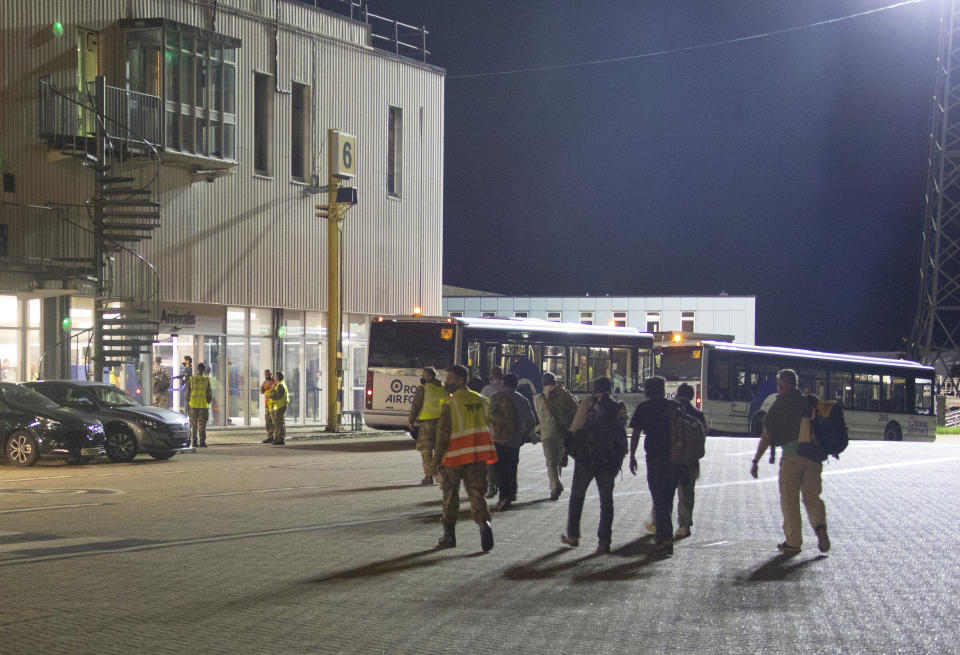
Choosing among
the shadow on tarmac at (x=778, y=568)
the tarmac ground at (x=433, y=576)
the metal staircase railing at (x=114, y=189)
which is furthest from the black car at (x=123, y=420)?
the shadow on tarmac at (x=778, y=568)

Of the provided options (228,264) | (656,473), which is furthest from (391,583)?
(228,264)

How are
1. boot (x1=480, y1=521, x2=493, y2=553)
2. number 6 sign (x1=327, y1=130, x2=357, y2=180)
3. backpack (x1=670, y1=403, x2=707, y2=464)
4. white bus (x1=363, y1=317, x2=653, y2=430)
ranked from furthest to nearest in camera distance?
A: number 6 sign (x1=327, y1=130, x2=357, y2=180) → white bus (x1=363, y1=317, x2=653, y2=430) → backpack (x1=670, y1=403, x2=707, y2=464) → boot (x1=480, y1=521, x2=493, y2=553)

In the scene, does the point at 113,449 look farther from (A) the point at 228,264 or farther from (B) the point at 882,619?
→ (B) the point at 882,619

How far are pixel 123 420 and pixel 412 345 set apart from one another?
8246 millimetres

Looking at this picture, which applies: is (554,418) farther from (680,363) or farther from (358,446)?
(680,363)

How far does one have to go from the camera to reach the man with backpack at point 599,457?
35.9 feet

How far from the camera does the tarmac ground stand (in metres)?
7.06

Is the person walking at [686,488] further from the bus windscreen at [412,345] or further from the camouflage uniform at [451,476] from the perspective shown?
the bus windscreen at [412,345]

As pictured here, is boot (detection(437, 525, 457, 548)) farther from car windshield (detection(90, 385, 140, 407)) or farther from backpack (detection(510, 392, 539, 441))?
car windshield (detection(90, 385, 140, 407))

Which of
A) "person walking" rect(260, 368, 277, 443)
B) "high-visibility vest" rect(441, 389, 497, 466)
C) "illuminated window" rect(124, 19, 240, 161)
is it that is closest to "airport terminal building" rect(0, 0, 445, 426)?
"illuminated window" rect(124, 19, 240, 161)

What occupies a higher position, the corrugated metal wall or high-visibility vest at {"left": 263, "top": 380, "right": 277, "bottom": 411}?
the corrugated metal wall

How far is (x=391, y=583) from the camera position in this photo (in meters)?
8.88

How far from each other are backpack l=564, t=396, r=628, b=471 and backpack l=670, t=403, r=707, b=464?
18.5 inches

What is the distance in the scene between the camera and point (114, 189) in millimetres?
27141
